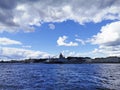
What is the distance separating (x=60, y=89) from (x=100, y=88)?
22.1 ft

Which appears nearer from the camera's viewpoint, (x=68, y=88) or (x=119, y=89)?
(x=119, y=89)

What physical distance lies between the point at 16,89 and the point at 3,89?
206 centimetres

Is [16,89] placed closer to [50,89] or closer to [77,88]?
[50,89]

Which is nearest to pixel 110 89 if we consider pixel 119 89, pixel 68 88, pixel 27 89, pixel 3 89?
pixel 119 89

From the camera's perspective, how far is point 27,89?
129 ft

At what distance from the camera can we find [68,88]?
40.5 metres

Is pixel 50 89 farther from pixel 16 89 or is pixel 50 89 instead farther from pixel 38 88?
pixel 16 89

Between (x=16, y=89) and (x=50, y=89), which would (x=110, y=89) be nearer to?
(x=50, y=89)

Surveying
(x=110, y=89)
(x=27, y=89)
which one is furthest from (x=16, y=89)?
(x=110, y=89)

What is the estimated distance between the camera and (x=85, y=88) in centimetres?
4075

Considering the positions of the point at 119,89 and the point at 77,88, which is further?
the point at 77,88

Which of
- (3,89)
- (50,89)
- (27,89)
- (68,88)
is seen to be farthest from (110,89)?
(3,89)

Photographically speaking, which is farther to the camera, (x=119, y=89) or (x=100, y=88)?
(x=100, y=88)

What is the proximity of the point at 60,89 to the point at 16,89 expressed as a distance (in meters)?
7.16
